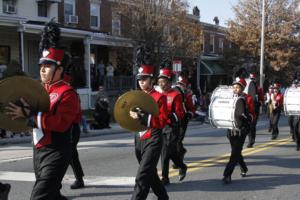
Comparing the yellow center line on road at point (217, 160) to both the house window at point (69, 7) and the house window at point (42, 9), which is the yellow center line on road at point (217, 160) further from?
the house window at point (69, 7)

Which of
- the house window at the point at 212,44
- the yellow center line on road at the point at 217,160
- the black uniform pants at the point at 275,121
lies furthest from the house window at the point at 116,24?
the house window at the point at 212,44

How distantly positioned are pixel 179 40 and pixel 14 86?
23.8 meters

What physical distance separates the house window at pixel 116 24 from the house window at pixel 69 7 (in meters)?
2.23

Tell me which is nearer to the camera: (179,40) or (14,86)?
(14,86)

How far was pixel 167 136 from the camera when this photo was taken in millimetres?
8547

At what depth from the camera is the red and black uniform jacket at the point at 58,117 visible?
4.81 m

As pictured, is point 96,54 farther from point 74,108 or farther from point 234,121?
point 74,108

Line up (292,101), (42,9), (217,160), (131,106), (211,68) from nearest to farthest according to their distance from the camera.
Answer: (131,106) < (217,160) < (292,101) < (42,9) < (211,68)

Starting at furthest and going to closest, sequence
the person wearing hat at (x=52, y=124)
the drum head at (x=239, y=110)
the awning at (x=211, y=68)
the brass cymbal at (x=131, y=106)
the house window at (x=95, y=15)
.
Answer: the awning at (x=211, y=68) → the house window at (x=95, y=15) → the drum head at (x=239, y=110) → the brass cymbal at (x=131, y=106) → the person wearing hat at (x=52, y=124)

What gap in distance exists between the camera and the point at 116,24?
97.8ft

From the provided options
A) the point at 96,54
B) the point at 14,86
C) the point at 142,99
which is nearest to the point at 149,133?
the point at 142,99

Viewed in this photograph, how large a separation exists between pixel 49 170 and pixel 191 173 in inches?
208

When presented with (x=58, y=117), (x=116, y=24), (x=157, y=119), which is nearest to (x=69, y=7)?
(x=116, y=24)

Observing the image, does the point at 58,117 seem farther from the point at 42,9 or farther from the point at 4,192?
the point at 42,9
